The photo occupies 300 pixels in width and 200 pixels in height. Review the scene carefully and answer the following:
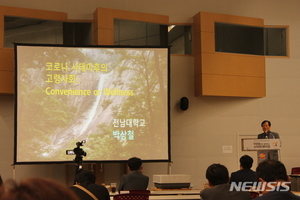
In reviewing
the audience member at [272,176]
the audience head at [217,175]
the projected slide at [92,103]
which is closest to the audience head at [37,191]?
the audience member at [272,176]

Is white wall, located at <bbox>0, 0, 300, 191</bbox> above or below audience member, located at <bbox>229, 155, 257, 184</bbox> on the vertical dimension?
above

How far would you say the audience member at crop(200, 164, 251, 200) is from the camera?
3445 mm

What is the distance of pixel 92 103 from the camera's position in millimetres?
8336

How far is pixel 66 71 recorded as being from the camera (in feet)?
27.1

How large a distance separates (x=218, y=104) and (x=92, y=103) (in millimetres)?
2853

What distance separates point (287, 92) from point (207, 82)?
1.97 m

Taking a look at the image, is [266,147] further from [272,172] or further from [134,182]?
[272,172]

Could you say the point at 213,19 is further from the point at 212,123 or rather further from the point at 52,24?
the point at 52,24

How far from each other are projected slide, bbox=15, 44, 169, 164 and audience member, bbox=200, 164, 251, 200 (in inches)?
191

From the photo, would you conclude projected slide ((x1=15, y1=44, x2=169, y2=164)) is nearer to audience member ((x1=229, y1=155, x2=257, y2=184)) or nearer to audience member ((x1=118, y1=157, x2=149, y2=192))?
audience member ((x1=118, y1=157, x2=149, y2=192))

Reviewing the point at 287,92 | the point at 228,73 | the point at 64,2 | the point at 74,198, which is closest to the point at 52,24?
the point at 64,2

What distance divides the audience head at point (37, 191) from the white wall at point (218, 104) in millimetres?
8202

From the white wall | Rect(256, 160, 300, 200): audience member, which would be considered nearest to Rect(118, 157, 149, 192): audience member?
Rect(256, 160, 300, 200): audience member

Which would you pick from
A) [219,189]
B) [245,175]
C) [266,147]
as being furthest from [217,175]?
[266,147]
